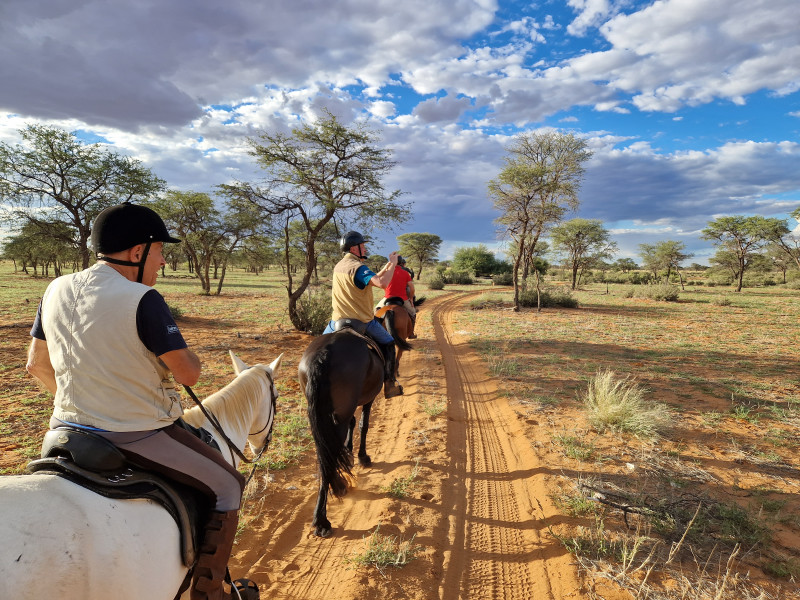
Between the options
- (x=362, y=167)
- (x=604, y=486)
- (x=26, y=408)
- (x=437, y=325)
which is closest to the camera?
(x=604, y=486)

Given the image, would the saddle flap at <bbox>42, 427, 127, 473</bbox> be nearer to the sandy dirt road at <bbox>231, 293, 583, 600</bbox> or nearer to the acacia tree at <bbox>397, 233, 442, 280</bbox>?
the sandy dirt road at <bbox>231, 293, 583, 600</bbox>

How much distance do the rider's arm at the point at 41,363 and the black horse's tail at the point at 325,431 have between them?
194 centimetres

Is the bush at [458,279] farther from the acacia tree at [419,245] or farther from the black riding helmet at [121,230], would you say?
the black riding helmet at [121,230]

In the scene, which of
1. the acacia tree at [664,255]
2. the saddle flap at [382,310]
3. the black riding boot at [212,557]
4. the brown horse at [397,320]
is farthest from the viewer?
the acacia tree at [664,255]

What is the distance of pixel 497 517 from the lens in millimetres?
3646

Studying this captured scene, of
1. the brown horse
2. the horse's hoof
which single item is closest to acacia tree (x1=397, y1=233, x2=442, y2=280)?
the brown horse

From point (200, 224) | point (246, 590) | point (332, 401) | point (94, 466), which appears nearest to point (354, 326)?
point (332, 401)

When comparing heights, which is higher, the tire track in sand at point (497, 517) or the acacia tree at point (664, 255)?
the acacia tree at point (664, 255)

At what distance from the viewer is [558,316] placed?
58.1 feet

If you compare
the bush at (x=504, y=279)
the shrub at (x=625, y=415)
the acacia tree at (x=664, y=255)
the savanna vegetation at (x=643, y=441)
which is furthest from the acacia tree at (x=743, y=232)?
the shrub at (x=625, y=415)

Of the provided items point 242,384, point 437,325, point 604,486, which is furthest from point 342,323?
point 437,325

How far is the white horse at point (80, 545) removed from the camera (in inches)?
50.1

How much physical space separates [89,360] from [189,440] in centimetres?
63

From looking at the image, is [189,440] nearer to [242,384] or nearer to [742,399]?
[242,384]
